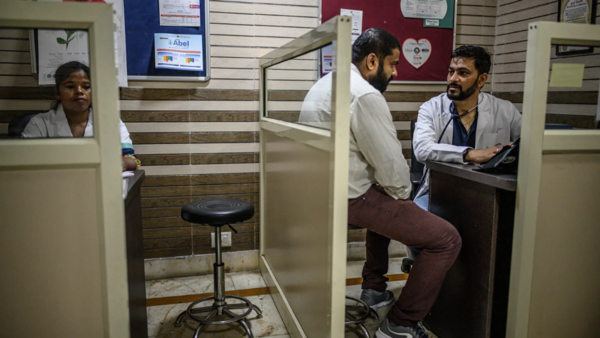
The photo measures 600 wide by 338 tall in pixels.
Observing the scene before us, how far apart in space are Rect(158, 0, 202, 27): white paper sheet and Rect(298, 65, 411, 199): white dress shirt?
1412 millimetres

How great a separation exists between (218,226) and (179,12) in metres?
1.66

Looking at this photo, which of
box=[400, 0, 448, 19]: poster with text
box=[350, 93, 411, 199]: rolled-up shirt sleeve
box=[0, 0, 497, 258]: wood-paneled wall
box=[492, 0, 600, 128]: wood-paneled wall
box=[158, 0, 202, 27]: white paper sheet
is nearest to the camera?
box=[350, 93, 411, 199]: rolled-up shirt sleeve

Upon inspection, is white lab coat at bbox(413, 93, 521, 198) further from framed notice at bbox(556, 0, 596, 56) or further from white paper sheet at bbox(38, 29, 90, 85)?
white paper sheet at bbox(38, 29, 90, 85)

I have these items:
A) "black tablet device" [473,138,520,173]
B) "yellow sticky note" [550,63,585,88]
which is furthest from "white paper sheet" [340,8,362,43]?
"yellow sticky note" [550,63,585,88]

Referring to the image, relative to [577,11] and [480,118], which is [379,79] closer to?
[480,118]

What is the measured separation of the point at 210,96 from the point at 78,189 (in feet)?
6.65

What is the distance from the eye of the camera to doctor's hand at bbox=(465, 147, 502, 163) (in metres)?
2.41

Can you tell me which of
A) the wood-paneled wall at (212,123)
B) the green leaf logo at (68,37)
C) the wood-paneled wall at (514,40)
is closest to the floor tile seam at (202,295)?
the wood-paneled wall at (212,123)

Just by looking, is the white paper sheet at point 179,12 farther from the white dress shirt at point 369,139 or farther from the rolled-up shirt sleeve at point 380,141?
the rolled-up shirt sleeve at point 380,141

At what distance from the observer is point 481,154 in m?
2.46

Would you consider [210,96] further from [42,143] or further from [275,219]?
[42,143]

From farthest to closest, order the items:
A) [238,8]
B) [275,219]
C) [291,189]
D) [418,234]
Answer: [238,8] → [275,219] → [291,189] → [418,234]

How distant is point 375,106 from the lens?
2.30 meters

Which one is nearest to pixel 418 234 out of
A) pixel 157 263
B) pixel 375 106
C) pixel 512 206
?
pixel 512 206
